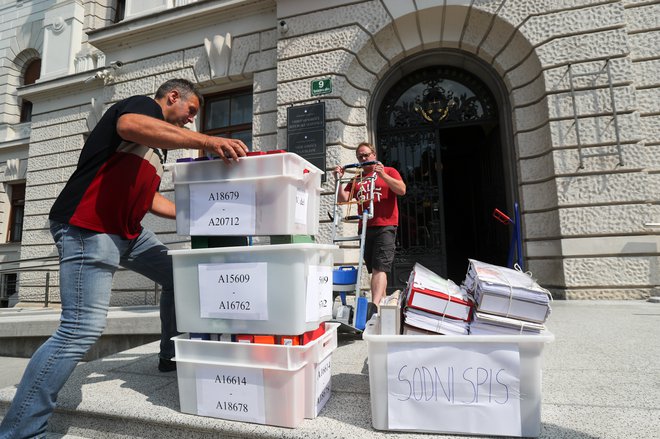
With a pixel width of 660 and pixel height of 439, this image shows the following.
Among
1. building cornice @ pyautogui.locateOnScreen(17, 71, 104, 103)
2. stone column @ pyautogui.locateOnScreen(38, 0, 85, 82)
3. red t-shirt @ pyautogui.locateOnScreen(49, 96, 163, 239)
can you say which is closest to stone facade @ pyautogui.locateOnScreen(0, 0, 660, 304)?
building cornice @ pyautogui.locateOnScreen(17, 71, 104, 103)

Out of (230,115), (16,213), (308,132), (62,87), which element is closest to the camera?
(308,132)

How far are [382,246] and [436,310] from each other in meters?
1.99

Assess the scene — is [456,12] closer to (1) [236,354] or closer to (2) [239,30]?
(2) [239,30]

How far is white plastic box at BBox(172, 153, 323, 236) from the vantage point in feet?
5.30

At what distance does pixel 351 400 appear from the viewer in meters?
1.78

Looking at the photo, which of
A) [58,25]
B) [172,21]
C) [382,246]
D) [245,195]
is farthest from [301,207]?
[58,25]

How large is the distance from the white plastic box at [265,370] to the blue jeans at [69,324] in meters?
0.45

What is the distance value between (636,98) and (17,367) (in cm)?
918

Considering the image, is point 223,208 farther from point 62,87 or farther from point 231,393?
point 62,87

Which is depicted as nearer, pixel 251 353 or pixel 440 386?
pixel 440 386

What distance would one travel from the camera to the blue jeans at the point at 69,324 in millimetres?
1520

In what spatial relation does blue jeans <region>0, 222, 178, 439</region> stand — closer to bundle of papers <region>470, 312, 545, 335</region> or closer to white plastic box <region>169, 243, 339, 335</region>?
white plastic box <region>169, 243, 339, 335</region>

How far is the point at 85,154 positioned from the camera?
1.76 metres

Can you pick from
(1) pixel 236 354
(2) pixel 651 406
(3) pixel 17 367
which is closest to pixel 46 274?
(3) pixel 17 367
